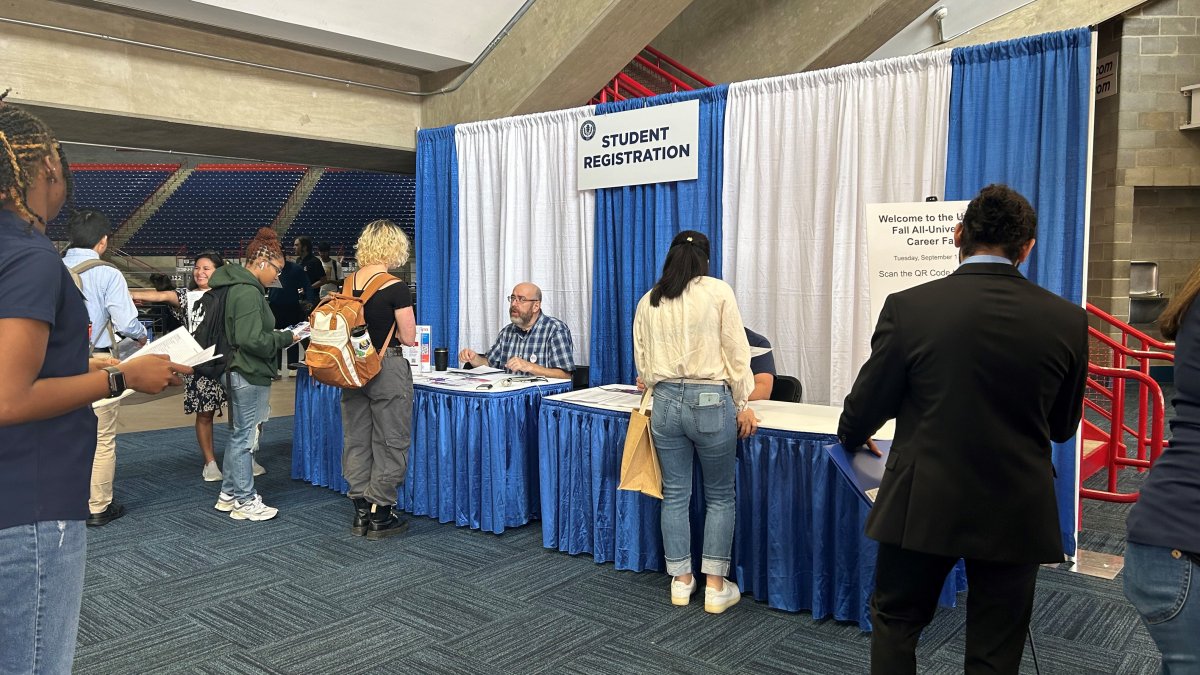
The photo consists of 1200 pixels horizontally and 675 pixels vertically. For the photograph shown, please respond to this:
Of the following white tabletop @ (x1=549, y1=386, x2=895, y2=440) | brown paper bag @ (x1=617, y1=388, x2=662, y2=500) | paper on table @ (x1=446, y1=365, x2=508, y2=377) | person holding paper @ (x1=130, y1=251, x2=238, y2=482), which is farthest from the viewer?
person holding paper @ (x1=130, y1=251, x2=238, y2=482)

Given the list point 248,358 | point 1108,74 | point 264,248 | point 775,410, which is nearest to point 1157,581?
point 775,410

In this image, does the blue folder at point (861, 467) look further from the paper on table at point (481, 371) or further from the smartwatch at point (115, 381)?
the paper on table at point (481, 371)

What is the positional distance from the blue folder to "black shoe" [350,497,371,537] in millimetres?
2557

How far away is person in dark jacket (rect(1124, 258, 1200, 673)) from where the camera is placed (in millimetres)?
1206

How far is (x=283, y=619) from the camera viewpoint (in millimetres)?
2881

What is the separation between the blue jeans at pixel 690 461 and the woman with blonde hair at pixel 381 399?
1306 millimetres

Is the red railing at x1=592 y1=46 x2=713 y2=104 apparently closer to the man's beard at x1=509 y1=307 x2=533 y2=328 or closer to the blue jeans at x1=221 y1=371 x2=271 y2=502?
the man's beard at x1=509 y1=307 x2=533 y2=328

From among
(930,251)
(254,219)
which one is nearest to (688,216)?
(930,251)

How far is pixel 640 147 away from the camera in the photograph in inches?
179

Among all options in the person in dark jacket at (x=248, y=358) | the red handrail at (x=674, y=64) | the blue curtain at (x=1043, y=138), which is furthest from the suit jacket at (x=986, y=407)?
the red handrail at (x=674, y=64)

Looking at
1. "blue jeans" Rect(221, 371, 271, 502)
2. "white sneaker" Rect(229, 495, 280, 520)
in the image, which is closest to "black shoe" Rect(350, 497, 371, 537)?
"white sneaker" Rect(229, 495, 280, 520)

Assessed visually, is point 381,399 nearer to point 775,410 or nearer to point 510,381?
point 510,381

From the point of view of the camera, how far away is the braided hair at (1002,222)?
1.62 meters

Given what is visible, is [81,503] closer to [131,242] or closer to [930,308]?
[930,308]
